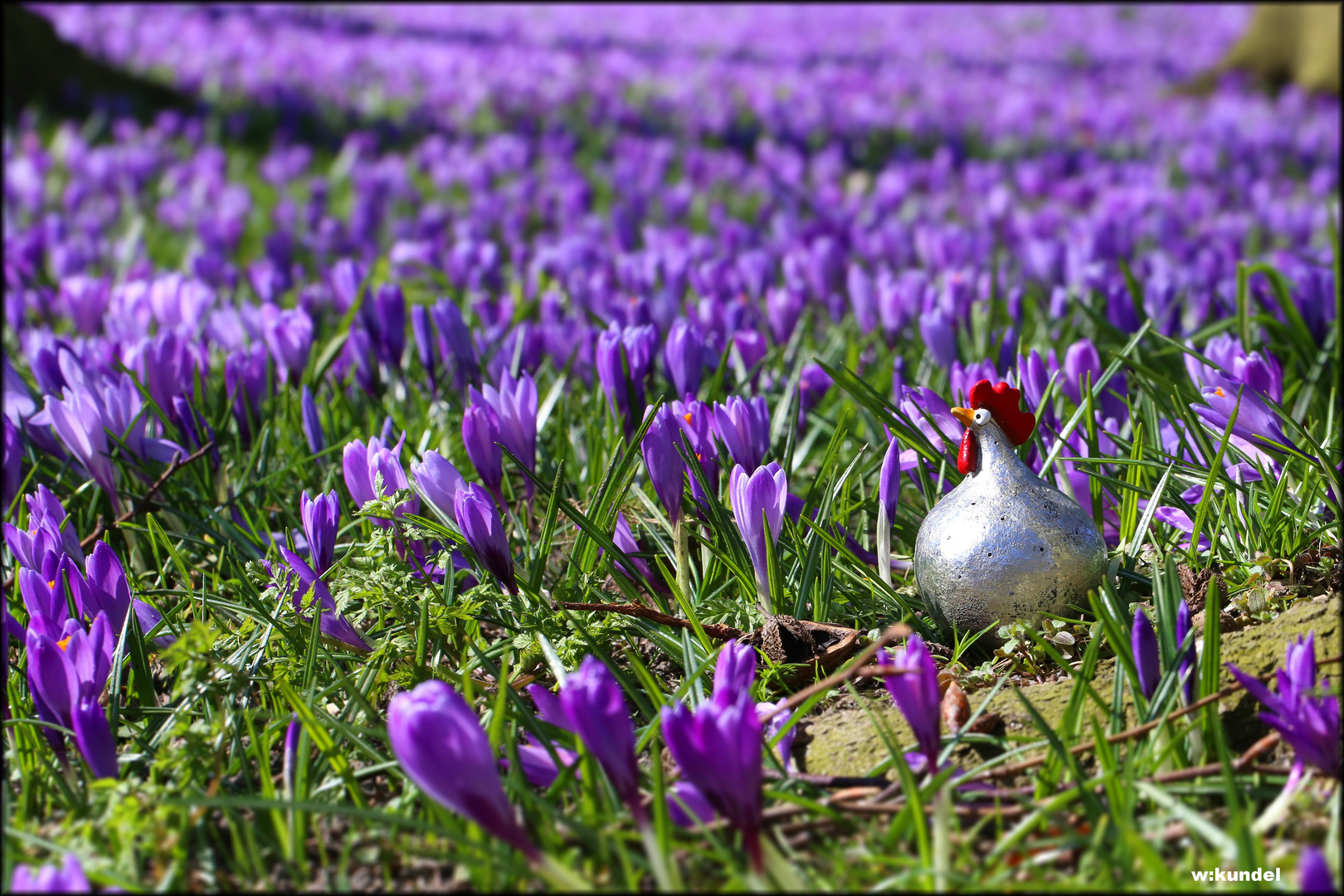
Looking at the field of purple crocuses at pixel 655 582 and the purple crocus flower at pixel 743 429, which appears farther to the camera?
the purple crocus flower at pixel 743 429

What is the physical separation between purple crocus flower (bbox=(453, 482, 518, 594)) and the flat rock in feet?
1.68

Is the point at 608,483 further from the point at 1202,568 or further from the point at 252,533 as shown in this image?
A: the point at 1202,568

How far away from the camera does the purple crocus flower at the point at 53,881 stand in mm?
1125

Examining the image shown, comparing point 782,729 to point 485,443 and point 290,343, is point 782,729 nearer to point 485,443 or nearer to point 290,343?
point 485,443

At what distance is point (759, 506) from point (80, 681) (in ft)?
3.12

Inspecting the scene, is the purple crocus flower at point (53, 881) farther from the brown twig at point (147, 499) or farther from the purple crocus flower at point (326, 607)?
the brown twig at point (147, 499)

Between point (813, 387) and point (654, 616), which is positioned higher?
point (813, 387)

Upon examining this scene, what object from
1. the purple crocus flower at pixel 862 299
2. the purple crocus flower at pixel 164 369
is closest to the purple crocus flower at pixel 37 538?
the purple crocus flower at pixel 164 369

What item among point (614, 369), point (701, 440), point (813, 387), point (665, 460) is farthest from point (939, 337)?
point (665, 460)

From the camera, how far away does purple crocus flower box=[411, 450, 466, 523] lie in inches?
67.4

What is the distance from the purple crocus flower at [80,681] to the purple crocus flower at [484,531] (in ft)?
1.59

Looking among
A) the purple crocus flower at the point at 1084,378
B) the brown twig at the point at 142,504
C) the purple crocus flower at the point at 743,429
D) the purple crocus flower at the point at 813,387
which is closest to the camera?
the purple crocus flower at the point at 743,429

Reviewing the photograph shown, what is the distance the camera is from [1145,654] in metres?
1.38

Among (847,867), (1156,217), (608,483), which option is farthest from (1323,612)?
(1156,217)
